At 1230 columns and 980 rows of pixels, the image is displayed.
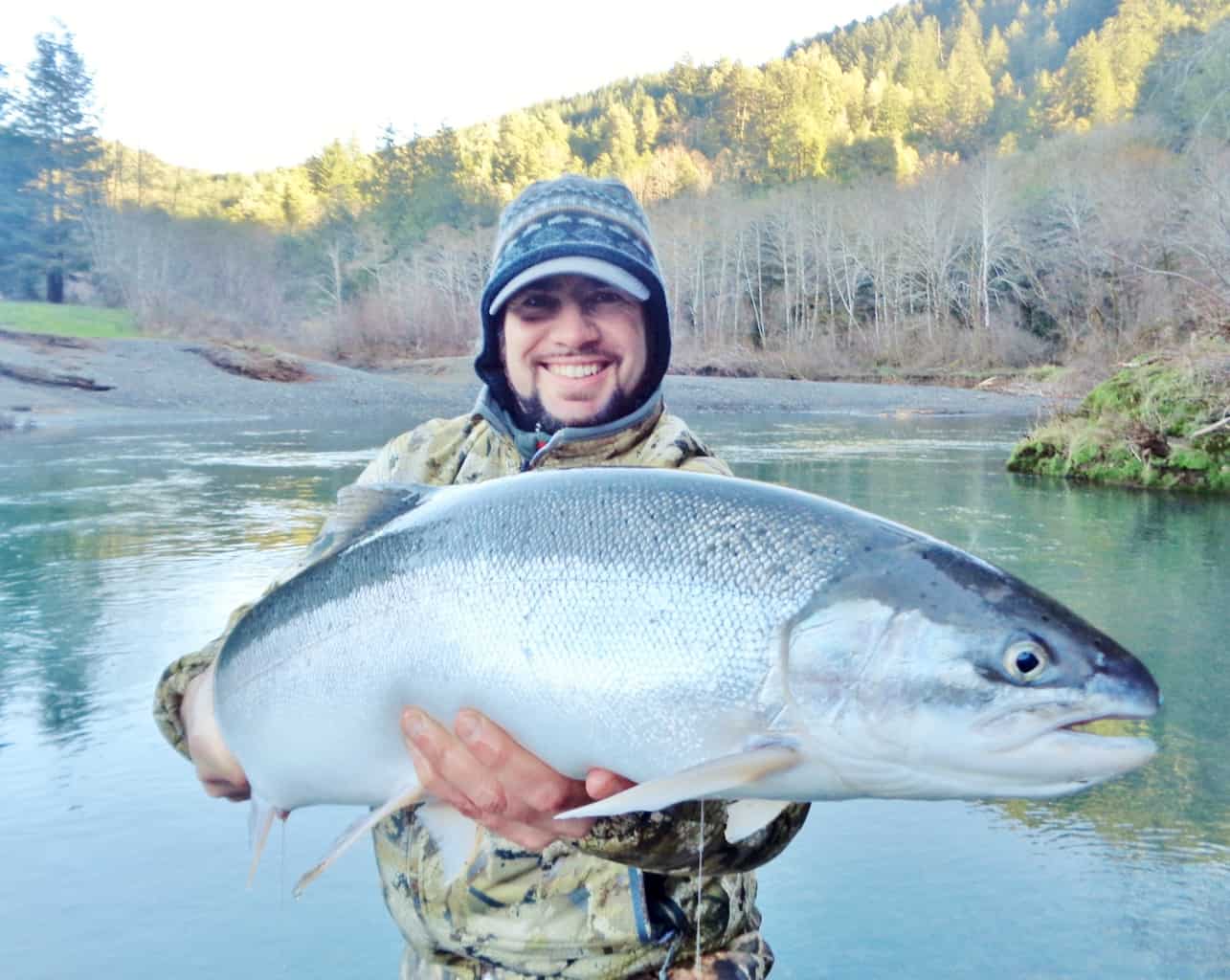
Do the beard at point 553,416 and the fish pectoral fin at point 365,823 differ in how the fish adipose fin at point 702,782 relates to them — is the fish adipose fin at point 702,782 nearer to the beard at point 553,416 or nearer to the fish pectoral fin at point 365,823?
the fish pectoral fin at point 365,823

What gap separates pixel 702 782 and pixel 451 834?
0.68 metres

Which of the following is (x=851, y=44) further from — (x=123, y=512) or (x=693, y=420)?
(x=123, y=512)

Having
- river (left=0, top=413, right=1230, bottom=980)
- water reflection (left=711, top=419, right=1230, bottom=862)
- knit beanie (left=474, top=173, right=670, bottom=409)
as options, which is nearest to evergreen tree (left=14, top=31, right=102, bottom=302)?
water reflection (left=711, top=419, right=1230, bottom=862)

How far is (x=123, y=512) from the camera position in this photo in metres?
11.3

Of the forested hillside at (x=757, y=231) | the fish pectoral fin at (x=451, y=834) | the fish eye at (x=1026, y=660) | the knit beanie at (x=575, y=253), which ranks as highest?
the forested hillside at (x=757, y=231)

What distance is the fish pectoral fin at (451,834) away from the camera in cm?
194

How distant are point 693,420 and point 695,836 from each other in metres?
26.2

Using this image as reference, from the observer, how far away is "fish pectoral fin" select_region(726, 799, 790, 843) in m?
1.82

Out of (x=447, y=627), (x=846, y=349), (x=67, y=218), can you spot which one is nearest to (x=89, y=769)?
(x=447, y=627)

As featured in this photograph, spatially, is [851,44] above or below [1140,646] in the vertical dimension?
above

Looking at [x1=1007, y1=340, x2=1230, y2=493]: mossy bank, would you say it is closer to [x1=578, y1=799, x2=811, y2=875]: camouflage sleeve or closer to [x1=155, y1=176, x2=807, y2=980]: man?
[x1=155, y1=176, x2=807, y2=980]: man

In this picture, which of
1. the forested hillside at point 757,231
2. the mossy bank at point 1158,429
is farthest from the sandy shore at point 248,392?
the mossy bank at point 1158,429

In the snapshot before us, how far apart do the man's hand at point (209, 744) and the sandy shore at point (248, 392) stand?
23204 millimetres

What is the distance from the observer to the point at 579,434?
2.41m
